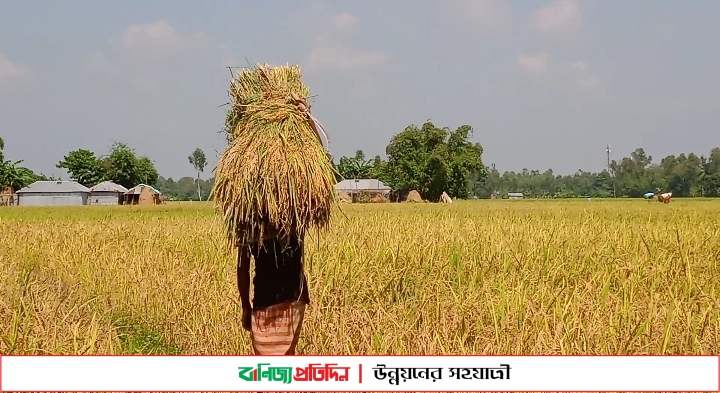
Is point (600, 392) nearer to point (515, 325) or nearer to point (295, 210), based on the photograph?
point (515, 325)

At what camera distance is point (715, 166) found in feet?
298

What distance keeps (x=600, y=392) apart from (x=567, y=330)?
2.65 ft

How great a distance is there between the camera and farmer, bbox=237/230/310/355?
8.32 ft

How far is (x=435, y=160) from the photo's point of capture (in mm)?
61281

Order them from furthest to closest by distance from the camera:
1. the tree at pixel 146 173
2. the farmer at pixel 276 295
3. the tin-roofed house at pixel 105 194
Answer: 1. the tree at pixel 146 173
2. the tin-roofed house at pixel 105 194
3. the farmer at pixel 276 295

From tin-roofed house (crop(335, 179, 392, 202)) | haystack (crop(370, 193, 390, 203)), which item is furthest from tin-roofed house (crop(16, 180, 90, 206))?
haystack (crop(370, 193, 390, 203))

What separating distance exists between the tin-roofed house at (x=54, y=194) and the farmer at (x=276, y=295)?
70.4 metres

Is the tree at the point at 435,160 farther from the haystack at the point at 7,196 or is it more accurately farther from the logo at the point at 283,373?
the logo at the point at 283,373

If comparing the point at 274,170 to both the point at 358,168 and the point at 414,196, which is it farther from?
the point at 358,168

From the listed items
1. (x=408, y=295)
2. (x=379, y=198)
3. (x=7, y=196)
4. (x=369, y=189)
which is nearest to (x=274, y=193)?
(x=408, y=295)

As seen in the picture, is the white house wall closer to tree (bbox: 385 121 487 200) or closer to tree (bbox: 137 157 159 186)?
tree (bbox: 137 157 159 186)

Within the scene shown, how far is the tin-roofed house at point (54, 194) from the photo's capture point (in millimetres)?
66250

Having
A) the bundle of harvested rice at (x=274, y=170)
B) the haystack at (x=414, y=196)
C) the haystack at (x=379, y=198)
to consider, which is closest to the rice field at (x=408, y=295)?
the bundle of harvested rice at (x=274, y=170)

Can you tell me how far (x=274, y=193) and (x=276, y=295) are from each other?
1.51ft
